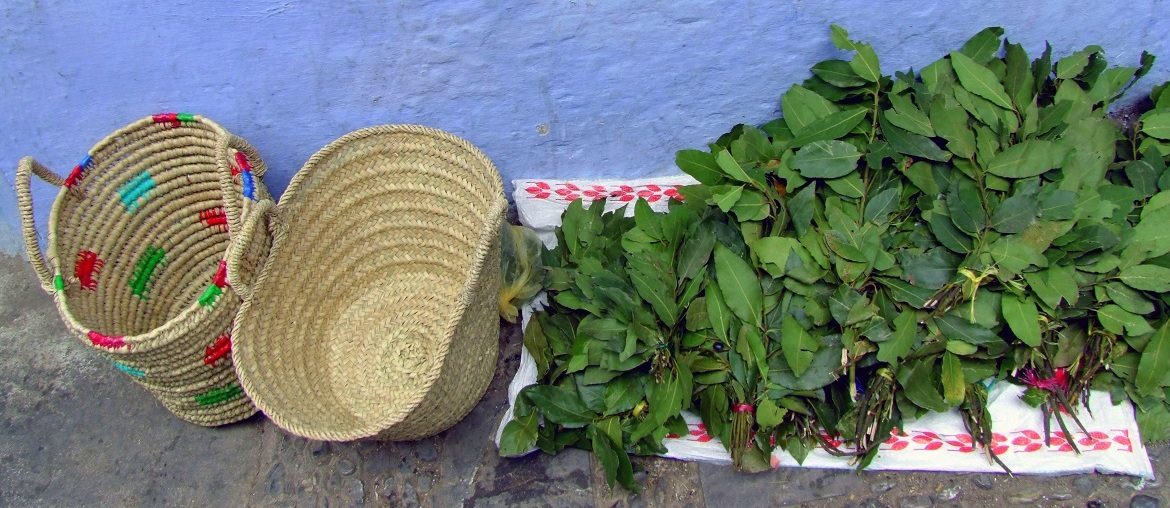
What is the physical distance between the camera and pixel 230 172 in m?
1.94

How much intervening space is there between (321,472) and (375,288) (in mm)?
518

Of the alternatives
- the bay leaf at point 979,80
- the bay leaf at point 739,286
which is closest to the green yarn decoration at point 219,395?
the bay leaf at point 739,286

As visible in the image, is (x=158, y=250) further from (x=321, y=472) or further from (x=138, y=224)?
(x=321, y=472)

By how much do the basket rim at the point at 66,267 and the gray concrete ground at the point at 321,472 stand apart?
0.35 metres

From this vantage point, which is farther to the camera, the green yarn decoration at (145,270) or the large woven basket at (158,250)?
the green yarn decoration at (145,270)

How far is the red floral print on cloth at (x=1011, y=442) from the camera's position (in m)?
1.77

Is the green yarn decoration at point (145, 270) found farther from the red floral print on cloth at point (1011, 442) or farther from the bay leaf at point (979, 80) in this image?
the bay leaf at point (979, 80)

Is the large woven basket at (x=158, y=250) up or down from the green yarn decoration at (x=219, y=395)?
up

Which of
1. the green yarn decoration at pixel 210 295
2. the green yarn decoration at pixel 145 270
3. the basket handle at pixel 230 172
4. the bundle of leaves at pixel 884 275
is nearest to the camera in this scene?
the bundle of leaves at pixel 884 275

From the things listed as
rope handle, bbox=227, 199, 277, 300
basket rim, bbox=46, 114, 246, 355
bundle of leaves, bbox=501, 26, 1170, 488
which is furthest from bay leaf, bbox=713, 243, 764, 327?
basket rim, bbox=46, 114, 246, 355

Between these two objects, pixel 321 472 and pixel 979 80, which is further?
pixel 321 472

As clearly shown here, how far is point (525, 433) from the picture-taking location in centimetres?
185

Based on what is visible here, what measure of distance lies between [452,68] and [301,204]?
50 cm

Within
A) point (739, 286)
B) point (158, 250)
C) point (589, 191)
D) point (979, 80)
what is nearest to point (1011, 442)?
point (739, 286)
